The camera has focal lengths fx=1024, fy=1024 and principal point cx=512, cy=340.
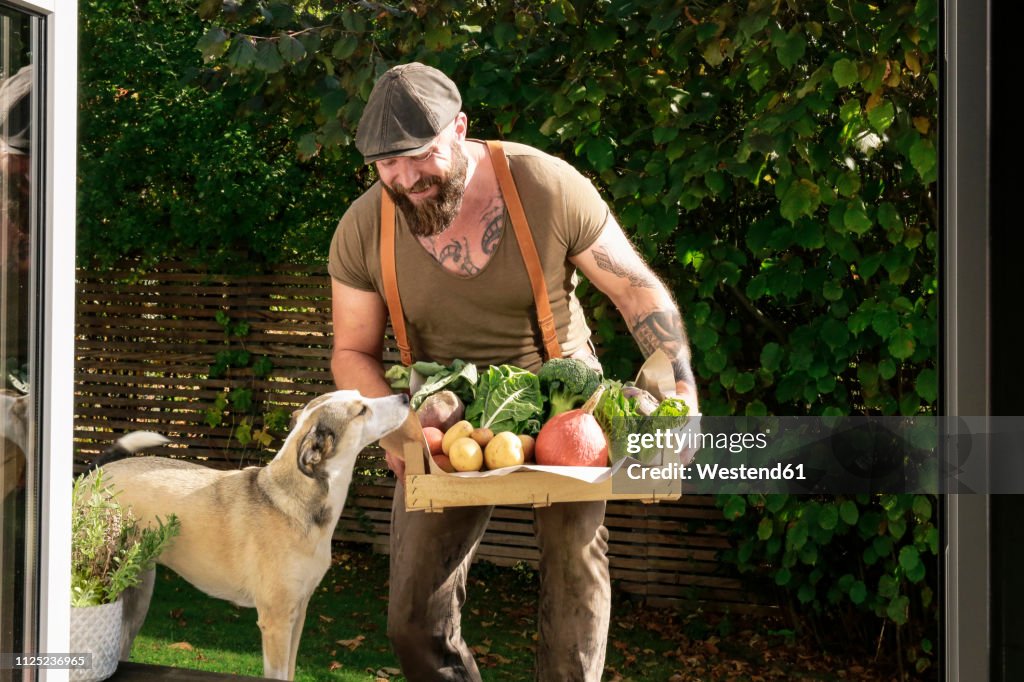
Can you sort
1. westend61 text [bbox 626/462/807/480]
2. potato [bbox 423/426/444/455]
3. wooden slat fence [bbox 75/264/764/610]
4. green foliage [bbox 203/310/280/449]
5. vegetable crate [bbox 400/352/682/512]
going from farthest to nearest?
green foliage [bbox 203/310/280/449]
wooden slat fence [bbox 75/264/764/610]
westend61 text [bbox 626/462/807/480]
potato [bbox 423/426/444/455]
vegetable crate [bbox 400/352/682/512]

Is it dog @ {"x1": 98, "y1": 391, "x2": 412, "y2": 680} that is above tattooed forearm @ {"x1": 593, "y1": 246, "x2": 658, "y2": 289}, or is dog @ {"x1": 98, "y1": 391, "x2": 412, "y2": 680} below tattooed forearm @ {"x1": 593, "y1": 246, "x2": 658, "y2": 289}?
below

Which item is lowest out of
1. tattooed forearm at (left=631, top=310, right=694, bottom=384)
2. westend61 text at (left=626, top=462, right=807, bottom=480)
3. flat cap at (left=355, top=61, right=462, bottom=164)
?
westend61 text at (left=626, top=462, right=807, bottom=480)

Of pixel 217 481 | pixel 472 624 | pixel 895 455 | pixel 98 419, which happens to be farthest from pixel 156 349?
pixel 895 455

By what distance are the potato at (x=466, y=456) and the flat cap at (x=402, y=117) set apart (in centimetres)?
64

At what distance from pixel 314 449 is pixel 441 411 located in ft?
1.57

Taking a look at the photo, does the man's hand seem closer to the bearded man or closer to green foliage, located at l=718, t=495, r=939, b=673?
the bearded man

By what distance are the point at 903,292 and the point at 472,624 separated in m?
1.71

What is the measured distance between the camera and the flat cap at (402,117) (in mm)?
2191

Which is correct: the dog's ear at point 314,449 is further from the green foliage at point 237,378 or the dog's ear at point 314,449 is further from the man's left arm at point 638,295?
the man's left arm at point 638,295

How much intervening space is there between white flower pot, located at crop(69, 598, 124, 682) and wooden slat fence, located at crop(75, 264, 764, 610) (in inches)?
20.4

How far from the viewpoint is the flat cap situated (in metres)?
2.19

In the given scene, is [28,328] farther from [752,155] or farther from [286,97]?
[752,155]

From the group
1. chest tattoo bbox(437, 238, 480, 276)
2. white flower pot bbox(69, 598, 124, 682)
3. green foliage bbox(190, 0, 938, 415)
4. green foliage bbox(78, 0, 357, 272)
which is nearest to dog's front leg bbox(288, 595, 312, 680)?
white flower pot bbox(69, 598, 124, 682)

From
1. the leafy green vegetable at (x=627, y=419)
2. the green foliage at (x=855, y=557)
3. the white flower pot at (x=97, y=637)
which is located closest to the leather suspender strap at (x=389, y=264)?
the leafy green vegetable at (x=627, y=419)
